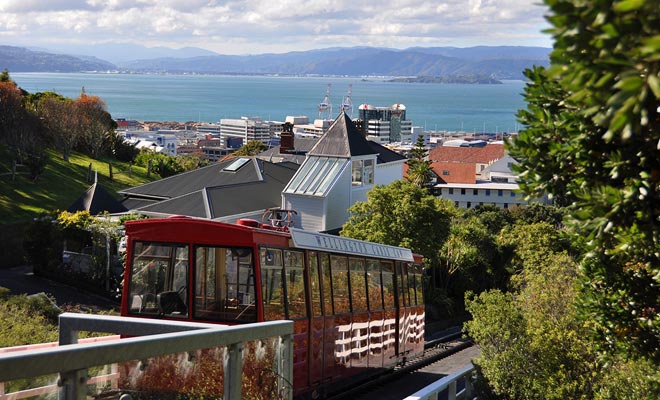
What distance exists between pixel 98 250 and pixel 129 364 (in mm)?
29622

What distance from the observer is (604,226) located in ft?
19.6

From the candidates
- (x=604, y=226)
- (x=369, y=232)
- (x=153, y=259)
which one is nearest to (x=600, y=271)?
(x=604, y=226)

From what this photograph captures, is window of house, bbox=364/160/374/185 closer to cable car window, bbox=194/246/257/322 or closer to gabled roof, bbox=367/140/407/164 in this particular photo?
gabled roof, bbox=367/140/407/164

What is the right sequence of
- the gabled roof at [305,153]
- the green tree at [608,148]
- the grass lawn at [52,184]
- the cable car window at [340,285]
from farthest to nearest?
the gabled roof at [305,153], the grass lawn at [52,184], the cable car window at [340,285], the green tree at [608,148]

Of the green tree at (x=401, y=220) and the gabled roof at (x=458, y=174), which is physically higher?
the green tree at (x=401, y=220)

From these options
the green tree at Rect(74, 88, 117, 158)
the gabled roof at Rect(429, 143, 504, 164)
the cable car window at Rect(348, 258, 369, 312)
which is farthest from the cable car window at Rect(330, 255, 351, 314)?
the gabled roof at Rect(429, 143, 504, 164)

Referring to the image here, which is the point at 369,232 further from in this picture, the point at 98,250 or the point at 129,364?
the point at 129,364

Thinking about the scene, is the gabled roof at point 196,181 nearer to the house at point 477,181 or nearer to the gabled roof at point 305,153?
the gabled roof at point 305,153

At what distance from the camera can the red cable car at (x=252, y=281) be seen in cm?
1383

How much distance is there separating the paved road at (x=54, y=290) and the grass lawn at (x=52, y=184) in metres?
12.3

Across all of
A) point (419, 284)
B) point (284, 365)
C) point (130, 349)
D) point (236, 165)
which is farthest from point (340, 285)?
point (236, 165)

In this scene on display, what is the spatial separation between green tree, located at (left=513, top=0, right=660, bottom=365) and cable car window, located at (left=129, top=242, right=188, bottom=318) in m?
6.88

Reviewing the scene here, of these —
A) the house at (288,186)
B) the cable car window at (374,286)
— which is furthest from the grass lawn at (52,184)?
the cable car window at (374,286)

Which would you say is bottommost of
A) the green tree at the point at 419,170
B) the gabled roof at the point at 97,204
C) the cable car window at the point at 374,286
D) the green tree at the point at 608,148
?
the green tree at the point at 419,170
